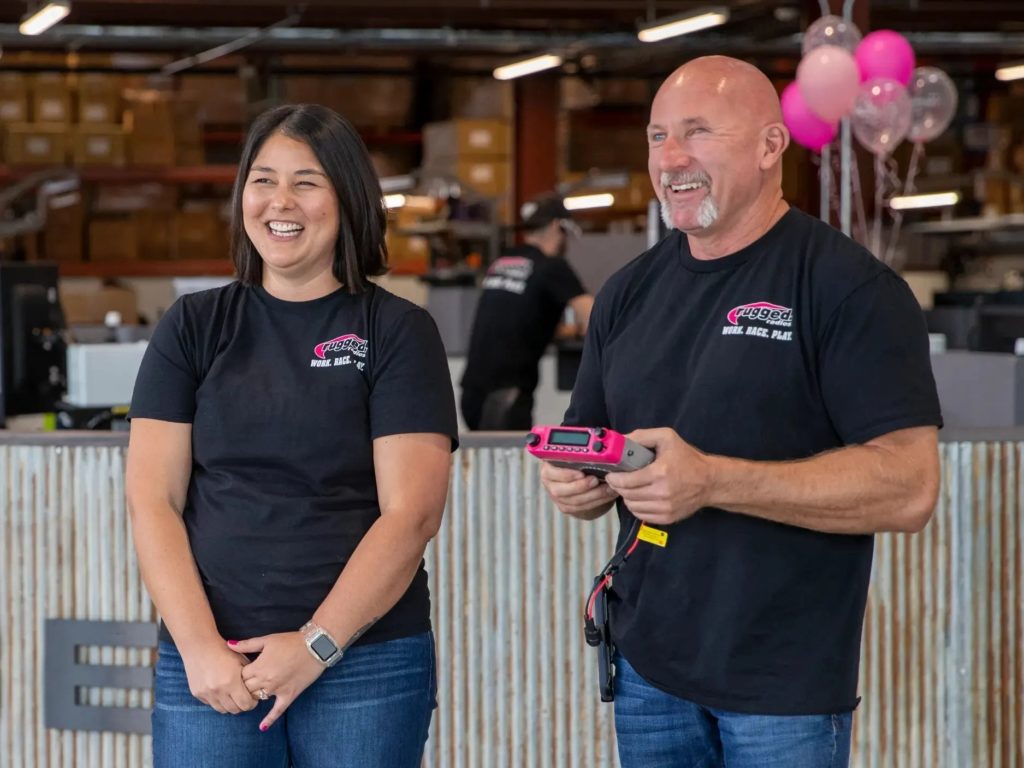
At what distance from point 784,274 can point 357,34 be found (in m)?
8.36

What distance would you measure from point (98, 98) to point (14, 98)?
580 mm

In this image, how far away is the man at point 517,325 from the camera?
17.6 feet

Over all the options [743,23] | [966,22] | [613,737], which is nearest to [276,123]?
[613,737]

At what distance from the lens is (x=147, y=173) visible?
9891mm

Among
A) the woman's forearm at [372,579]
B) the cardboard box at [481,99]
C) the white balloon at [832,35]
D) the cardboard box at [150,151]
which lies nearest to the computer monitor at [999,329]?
the white balloon at [832,35]

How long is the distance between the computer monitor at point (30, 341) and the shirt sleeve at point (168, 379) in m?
2.13

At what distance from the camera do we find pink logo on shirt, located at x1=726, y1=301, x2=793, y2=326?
5.11ft

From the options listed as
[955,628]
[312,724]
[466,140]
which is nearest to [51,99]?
[466,140]

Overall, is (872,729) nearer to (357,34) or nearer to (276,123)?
(276,123)

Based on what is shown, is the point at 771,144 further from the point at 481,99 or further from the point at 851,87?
the point at 481,99

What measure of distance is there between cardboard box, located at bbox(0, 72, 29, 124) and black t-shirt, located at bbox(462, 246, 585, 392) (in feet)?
18.4

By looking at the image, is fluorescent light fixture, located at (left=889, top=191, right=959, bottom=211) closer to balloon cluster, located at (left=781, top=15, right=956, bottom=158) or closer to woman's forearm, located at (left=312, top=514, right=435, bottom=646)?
balloon cluster, located at (left=781, top=15, right=956, bottom=158)

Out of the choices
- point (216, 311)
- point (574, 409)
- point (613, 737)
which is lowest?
point (613, 737)

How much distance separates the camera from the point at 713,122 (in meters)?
1.60
